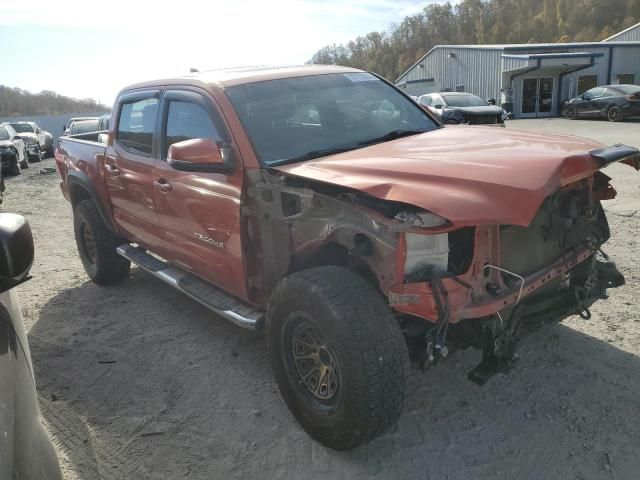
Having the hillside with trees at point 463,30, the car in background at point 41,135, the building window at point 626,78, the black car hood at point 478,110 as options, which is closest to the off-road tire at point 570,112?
the building window at point 626,78

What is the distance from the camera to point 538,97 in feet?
99.8

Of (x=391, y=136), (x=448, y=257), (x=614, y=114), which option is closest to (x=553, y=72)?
(x=614, y=114)

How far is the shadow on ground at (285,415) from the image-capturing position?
2.69 m

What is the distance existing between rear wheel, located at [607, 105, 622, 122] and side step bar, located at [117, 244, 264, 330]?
863 inches

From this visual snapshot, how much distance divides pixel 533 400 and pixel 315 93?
2.44 meters

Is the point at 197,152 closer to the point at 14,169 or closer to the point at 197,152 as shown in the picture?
the point at 197,152

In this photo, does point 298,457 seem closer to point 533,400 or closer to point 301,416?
point 301,416

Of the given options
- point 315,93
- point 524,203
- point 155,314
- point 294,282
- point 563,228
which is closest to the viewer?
point 524,203

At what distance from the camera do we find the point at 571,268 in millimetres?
3012

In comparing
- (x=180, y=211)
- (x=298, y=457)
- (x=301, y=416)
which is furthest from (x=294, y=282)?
(x=180, y=211)

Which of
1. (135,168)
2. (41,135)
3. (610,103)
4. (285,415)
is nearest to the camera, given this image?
(285,415)

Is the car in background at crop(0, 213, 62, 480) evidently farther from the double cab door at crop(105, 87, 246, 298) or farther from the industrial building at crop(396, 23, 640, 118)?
the industrial building at crop(396, 23, 640, 118)

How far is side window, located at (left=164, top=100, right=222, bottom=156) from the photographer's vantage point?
11.6 ft

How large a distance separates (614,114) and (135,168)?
22.3 metres
